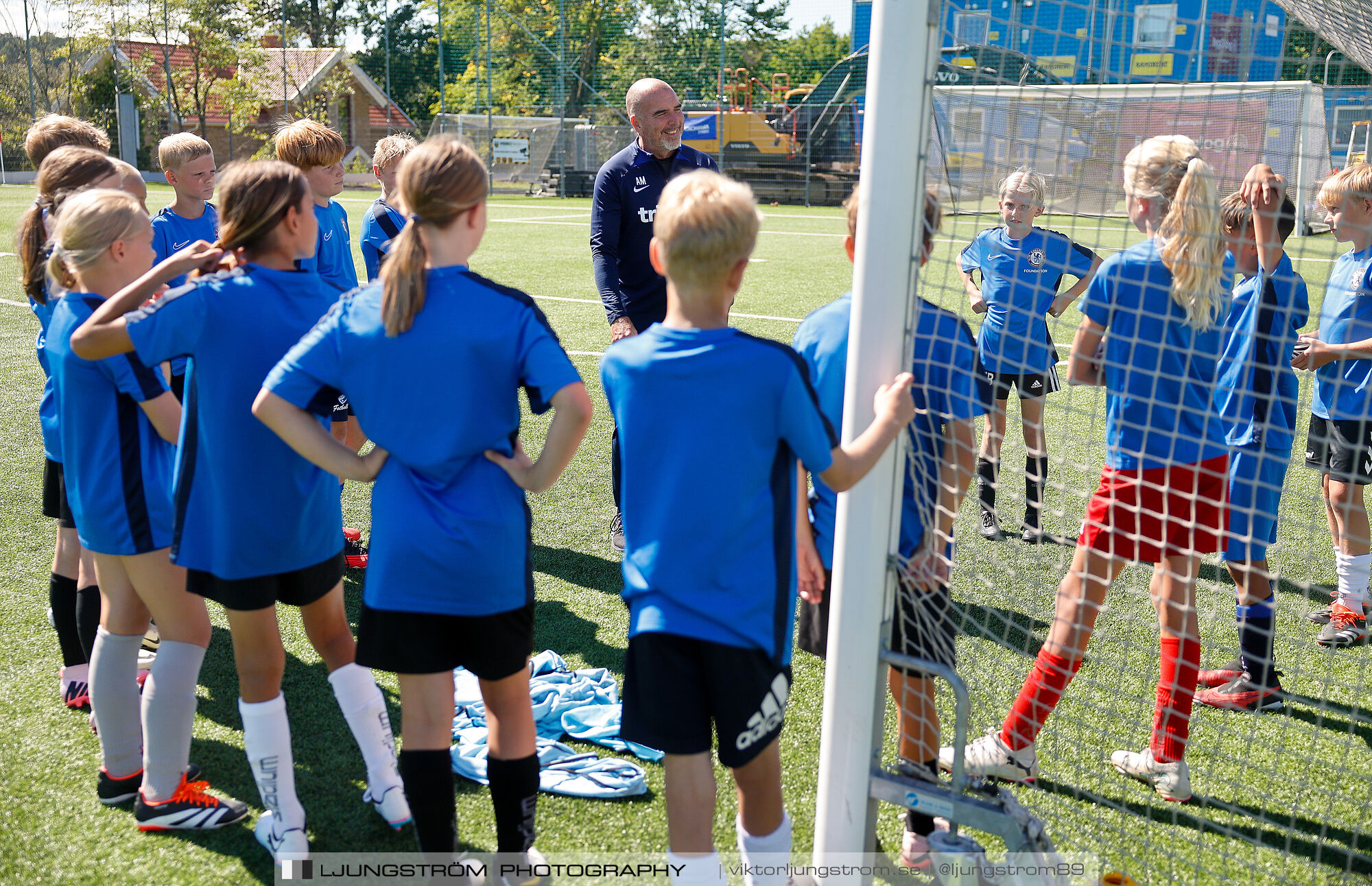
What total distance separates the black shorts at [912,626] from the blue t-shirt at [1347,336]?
7.34ft

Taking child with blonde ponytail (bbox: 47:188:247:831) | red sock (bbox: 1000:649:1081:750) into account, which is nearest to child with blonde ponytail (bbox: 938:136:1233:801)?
red sock (bbox: 1000:649:1081:750)

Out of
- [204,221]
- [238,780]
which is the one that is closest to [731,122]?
[204,221]

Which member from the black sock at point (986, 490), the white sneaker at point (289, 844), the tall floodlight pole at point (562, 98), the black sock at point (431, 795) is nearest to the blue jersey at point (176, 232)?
the white sneaker at point (289, 844)

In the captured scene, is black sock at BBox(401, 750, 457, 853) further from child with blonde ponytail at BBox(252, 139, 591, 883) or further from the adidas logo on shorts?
the adidas logo on shorts

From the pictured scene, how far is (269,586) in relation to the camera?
2387mm

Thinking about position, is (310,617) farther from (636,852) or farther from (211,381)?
(636,852)

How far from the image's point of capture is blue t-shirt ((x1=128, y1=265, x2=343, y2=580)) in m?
2.28

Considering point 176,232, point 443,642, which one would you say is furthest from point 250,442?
point 176,232

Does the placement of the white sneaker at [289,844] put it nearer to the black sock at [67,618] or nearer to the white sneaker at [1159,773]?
the black sock at [67,618]

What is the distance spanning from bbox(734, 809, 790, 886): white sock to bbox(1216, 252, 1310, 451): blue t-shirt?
Result: 218 centimetres

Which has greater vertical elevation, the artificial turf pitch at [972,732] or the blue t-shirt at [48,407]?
the blue t-shirt at [48,407]

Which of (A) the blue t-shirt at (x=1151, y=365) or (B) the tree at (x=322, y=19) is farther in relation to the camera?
(B) the tree at (x=322, y=19)

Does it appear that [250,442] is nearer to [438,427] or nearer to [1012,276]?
[438,427]

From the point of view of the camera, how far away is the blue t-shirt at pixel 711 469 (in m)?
1.91
